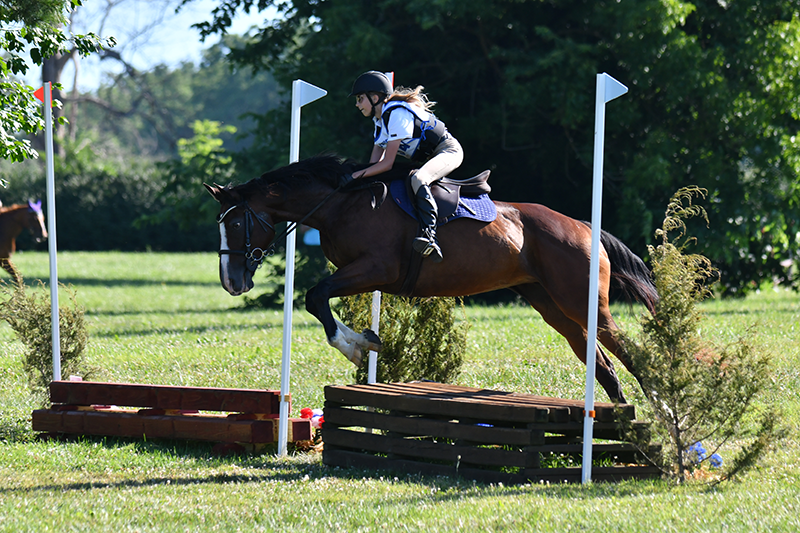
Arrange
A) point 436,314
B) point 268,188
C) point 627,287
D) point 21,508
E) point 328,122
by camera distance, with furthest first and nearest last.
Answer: point 328,122 < point 436,314 < point 627,287 < point 268,188 < point 21,508

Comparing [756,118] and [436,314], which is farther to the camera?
[756,118]

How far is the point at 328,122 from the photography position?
647 inches

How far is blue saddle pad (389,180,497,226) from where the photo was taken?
5.66 m

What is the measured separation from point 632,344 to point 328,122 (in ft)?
40.0

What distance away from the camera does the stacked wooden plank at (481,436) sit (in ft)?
16.9

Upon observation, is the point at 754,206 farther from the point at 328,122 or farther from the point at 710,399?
the point at 710,399

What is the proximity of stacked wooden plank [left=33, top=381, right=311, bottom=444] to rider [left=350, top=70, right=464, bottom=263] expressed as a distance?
1.80m

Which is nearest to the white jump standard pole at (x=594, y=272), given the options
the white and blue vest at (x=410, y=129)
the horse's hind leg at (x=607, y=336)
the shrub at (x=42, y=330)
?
the horse's hind leg at (x=607, y=336)

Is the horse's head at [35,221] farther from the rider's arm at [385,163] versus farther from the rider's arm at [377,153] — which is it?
the rider's arm at [385,163]

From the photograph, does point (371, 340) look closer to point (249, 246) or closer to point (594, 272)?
point (249, 246)

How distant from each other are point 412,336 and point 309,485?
7.10 feet

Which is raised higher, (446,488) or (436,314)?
(436,314)

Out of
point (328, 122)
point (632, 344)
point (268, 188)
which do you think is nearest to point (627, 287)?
point (632, 344)

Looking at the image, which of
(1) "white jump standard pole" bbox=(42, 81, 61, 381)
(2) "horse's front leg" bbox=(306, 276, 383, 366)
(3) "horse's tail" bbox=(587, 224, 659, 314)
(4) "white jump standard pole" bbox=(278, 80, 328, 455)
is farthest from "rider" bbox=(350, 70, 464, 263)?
(1) "white jump standard pole" bbox=(42, 81, 61, 381)
